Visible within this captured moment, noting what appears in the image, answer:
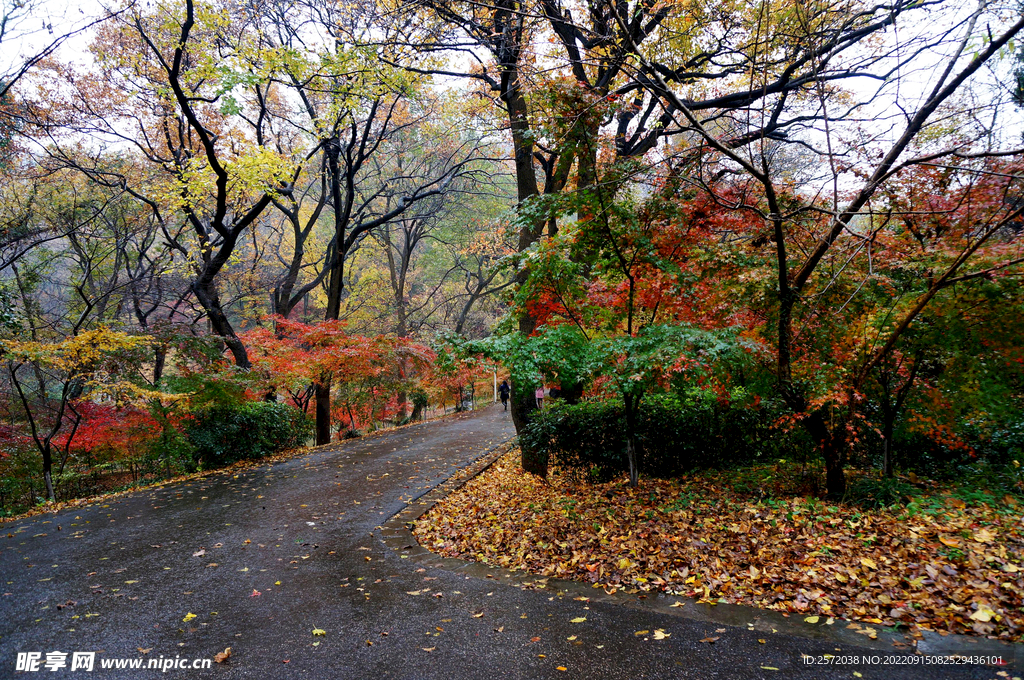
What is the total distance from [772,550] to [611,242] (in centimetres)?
313

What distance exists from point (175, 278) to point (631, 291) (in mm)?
17062

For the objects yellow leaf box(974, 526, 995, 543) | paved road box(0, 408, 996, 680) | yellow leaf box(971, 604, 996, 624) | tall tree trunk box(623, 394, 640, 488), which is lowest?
paved road box(0, 408, 996, 680)

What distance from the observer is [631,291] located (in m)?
5.26

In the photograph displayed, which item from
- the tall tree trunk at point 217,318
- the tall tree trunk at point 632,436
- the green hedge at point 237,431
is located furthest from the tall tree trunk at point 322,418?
the tall tree trunk at point 632,436

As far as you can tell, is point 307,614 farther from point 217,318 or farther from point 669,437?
point 217,318

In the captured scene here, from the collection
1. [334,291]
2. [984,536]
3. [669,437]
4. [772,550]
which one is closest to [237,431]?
[334,291]

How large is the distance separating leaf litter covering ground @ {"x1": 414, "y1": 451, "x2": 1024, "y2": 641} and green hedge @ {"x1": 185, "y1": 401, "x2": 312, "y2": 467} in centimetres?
614

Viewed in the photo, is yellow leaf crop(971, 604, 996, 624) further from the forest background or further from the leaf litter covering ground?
the forest background

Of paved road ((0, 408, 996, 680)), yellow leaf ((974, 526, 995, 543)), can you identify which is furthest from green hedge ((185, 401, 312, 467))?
yellow leaf ((974, 526, 995, 543))

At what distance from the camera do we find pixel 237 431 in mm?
9797

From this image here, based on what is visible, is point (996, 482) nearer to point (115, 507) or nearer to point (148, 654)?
point (148, 654)

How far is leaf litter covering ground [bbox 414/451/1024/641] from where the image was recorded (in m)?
2.96

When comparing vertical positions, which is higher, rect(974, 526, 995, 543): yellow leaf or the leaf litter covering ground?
rect(974, 526, 995, 543): yellow leaf

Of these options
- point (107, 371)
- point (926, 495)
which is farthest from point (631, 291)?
point (107, 371)
